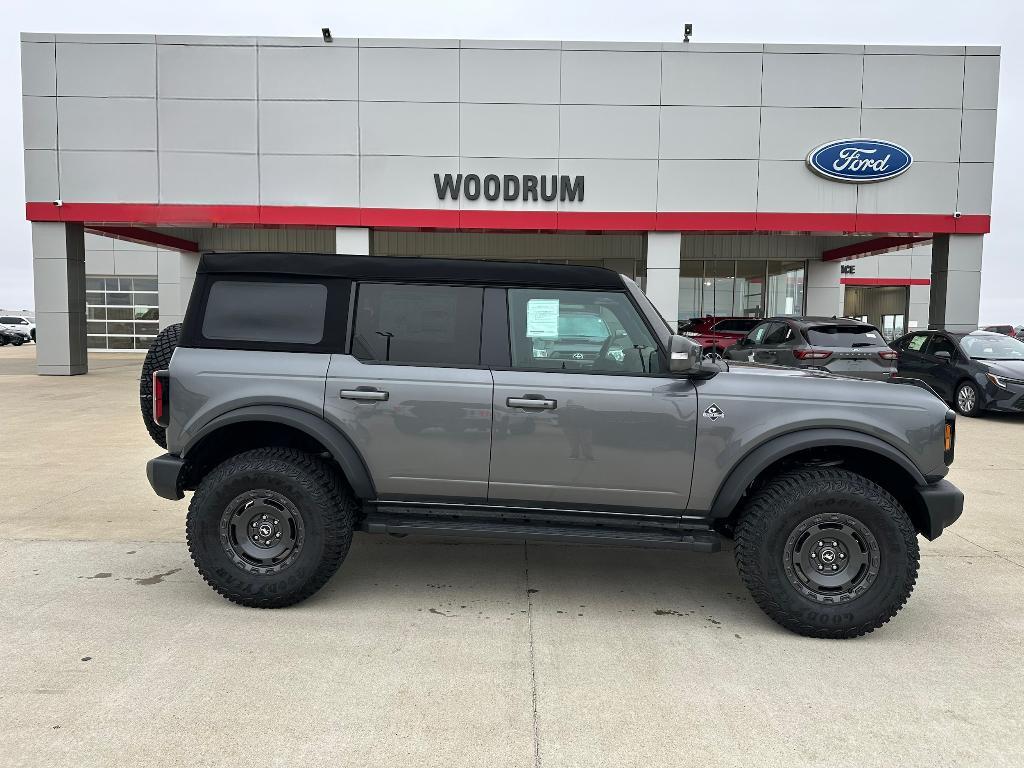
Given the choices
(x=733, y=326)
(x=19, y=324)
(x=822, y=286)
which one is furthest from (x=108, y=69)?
(x=19, y=324)

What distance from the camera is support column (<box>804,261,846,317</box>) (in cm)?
2220

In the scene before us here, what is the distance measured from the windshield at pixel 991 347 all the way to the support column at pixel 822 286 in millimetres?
9932

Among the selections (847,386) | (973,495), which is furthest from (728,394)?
(973,495)

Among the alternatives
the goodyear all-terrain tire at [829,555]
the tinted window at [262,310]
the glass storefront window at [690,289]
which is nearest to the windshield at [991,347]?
the goodyear all-terrain tire at [829,555]

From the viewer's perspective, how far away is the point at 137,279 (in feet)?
91.8

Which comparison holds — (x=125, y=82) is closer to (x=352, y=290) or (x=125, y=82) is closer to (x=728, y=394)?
(x=352, y=290)

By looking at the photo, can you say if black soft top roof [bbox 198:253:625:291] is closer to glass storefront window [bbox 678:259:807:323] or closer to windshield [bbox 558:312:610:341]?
windshield [bbox 558:312:610:341]

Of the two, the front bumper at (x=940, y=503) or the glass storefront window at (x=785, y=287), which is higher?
the glass storefront window at (x=785, y=287)

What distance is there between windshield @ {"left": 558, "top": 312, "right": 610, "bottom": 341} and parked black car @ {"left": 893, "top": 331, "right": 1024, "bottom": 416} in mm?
9448

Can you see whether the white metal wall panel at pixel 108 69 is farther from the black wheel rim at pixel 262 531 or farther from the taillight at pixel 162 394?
the black wheel rim at pixel 262 531

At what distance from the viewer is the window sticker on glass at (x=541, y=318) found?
12.9ft

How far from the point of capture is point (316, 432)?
12.5 feet

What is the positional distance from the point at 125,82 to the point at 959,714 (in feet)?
60.5

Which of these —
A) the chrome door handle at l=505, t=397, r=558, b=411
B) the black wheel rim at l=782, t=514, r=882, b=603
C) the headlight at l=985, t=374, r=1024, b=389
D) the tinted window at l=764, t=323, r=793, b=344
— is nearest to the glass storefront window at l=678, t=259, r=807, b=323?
the tinted window at l=764, t=323, r=793, b=344
